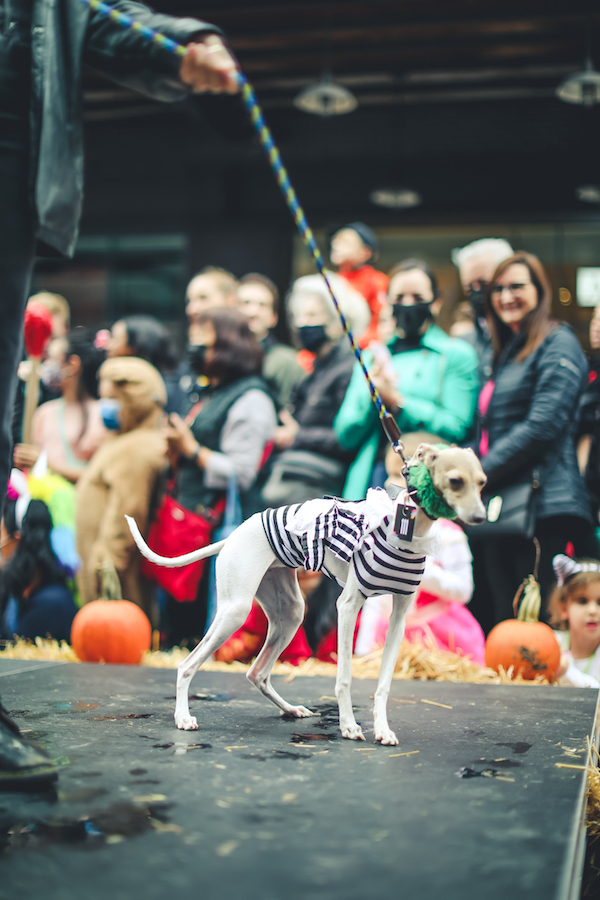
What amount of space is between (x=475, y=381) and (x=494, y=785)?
8.70ft

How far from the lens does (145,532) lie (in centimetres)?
450

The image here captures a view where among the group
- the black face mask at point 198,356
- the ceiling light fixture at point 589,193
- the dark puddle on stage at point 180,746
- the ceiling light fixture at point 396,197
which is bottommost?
the dark puddle on stage at point 180,746

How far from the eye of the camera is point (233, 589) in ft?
7.68

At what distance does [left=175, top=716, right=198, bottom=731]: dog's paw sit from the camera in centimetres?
228

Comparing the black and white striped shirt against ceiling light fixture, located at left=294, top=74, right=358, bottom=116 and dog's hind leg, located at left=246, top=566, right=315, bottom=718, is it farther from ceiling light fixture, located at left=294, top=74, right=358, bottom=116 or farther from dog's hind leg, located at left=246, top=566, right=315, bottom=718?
ceiling light fixture, located at left=294, top=74, right=358, bottom=116

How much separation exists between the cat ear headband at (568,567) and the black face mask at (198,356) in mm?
2101

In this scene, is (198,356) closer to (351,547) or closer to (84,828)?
(351,547)

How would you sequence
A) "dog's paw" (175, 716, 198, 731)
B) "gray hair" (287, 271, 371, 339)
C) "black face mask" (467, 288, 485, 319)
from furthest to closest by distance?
"black face mask" (467, 288, 485, 319)
"gray hair" (287, 271, 371, 339)
"dog's paw" (175, 716, 198, 731)

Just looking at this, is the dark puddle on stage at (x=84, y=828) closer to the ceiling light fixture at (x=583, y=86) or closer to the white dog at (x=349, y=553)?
the white dog at (x=349, y=553)

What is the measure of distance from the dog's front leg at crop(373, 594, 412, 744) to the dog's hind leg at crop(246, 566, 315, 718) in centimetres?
35

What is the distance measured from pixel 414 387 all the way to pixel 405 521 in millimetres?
2074

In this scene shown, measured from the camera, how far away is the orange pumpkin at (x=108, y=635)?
3.67 meters

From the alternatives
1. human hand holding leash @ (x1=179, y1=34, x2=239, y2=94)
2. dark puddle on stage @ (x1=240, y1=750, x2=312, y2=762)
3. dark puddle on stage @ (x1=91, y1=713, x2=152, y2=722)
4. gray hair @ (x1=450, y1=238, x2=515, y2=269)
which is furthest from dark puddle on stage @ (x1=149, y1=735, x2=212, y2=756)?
gray hair @ (x1=450, y1=238, x2=515, y2=269)

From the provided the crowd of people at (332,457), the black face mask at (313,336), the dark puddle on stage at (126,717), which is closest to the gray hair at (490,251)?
the crowd of people at (332,457)
